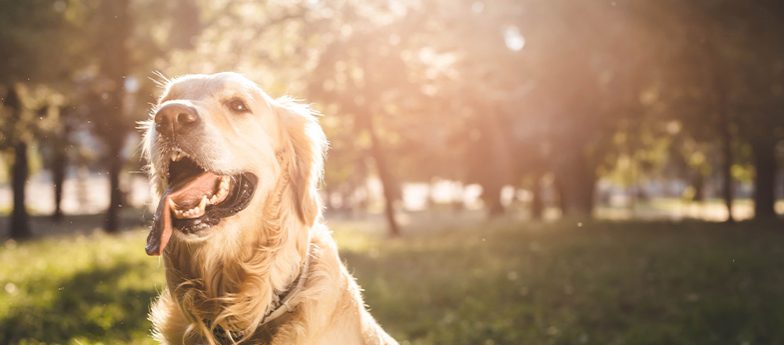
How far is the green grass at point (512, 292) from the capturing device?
22.6ft

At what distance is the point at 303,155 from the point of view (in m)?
3.49

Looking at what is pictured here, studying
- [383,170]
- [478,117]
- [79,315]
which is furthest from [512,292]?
[478,117]

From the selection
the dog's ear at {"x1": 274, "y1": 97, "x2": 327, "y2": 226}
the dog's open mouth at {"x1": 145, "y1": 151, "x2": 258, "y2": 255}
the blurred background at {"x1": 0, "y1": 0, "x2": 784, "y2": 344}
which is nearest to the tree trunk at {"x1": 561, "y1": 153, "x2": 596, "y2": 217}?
the blurred background at {"x1": 0, "y1": 0, "x2": 784, "y2": 344}

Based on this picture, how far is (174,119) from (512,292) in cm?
717

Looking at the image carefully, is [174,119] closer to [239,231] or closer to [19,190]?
[239,231]

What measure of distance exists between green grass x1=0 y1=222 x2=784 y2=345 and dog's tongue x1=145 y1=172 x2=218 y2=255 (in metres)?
3.52

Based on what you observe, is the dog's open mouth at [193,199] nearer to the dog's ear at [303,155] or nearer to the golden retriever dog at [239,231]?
the golden retriever dog at [239,231]

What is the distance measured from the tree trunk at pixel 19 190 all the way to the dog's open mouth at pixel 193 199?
19386 millimetres

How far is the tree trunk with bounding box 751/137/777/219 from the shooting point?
69.1ft

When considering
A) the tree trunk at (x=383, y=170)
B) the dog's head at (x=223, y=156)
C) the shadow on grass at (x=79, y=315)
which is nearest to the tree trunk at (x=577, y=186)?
the tree trunk at (x=383, y=170)

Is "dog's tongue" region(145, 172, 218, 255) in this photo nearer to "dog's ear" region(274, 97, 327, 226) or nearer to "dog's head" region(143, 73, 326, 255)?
"dog's head" region(143, 73, 326, 255)

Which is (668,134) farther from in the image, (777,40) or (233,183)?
(233,183)

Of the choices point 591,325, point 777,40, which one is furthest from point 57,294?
point 777,40

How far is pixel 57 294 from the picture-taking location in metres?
7.66
